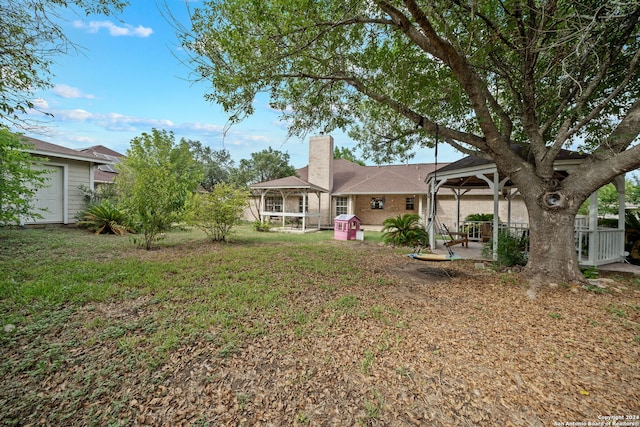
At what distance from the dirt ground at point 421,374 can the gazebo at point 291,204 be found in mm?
11967

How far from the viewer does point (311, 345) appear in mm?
3031

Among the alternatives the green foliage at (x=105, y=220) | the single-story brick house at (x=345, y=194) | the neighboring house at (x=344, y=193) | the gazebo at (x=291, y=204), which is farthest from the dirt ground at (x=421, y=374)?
the neighboring house at (x=344, y=193)

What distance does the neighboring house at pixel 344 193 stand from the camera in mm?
17156

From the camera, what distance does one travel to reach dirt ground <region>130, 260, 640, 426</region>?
6.93ft

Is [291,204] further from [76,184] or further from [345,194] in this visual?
[76,184]

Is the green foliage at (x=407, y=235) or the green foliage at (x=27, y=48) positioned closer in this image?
the green foliage at (x=27, y=48)

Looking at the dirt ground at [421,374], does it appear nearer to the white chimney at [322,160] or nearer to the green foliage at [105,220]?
the green foliage at [105,220]

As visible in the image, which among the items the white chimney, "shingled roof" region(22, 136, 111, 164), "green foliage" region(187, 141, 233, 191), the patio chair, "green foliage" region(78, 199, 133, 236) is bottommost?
the patio chair

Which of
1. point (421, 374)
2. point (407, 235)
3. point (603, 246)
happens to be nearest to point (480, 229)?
point (407, 235)

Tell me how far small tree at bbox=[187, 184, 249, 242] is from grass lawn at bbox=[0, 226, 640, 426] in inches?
155

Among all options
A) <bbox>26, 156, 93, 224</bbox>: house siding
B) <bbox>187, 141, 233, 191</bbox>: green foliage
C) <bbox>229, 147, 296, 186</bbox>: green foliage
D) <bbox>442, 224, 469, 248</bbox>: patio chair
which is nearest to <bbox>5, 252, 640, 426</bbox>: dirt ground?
<bbox>442, 224, 469, 248</bbox>: patio chair

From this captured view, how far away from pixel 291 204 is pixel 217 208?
10460 mm

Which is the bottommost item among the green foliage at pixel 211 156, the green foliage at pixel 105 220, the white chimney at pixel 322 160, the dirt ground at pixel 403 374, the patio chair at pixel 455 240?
the dirt ground at pixel 403 374

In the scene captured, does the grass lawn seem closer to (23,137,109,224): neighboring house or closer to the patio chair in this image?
the patio chair
